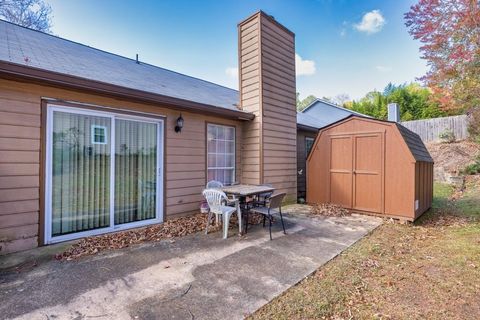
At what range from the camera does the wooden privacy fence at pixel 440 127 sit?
45.6 ft

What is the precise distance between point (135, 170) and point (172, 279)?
259cm

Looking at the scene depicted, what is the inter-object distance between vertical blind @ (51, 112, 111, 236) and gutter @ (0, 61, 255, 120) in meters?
0.53

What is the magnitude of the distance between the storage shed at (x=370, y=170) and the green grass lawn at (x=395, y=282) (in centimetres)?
108

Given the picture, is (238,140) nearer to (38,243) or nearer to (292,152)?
(292,152)

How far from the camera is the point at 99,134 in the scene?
4.24 m

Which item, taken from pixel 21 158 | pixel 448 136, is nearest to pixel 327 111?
pixel 448 136

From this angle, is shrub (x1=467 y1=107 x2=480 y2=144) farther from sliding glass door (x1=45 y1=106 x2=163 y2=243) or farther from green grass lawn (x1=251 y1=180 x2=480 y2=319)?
sliding glass door (x1=45 y1=106 x2=163 y2=243)

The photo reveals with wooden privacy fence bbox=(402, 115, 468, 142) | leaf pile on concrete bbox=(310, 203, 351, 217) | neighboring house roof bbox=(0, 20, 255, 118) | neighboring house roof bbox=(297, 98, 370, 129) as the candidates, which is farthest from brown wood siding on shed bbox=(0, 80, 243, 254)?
wooden privacy fence bbox=(402, 115, 468, 142)

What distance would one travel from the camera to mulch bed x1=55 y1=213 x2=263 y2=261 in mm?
3512

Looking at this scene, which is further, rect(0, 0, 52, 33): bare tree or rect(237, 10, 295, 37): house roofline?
rect(0, 0, 52, 33): bare tree

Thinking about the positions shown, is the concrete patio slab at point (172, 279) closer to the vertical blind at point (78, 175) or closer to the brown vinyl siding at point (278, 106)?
the vertical blind at point (78, 175)

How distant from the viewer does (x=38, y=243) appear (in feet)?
11.9

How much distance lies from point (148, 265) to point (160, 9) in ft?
30.9

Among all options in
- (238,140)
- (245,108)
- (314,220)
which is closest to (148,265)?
(314,220)
